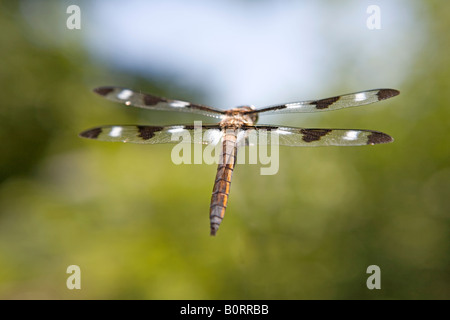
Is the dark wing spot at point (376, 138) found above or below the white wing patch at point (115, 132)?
below

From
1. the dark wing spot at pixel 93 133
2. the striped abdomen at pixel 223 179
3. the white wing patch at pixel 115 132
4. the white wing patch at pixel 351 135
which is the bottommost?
the striped abdomen at pixel 223 179

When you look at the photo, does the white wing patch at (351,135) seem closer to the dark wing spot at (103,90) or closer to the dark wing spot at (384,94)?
the dark wing spot at (384,94)

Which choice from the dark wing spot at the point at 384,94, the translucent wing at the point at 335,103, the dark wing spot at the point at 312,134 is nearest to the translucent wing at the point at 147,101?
the translucent wing at the point at 335,103

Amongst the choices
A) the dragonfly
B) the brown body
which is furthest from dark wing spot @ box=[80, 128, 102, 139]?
the brown body

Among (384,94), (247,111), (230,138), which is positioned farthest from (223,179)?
(384,94)

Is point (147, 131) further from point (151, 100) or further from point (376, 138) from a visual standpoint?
point (376, 138)

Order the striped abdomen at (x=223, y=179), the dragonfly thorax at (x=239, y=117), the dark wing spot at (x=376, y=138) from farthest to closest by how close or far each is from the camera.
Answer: the dragonfly thorax at (x=239, y=117)
the dark wing spot at (x=376, y=138)
the striped abdomen at (x=223, y=179)
